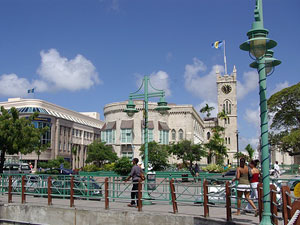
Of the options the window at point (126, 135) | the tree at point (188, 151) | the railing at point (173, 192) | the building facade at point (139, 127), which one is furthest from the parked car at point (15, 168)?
the window at point (126, 135)

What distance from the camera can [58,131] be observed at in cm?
7406

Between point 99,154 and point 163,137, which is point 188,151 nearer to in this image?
point 163,137

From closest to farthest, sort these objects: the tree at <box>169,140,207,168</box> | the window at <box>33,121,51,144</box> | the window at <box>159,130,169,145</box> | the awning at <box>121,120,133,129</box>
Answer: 1. the tree at <box>169,140,207,168</box>
2. the window at <box>159,130,169,145</box>
3. the awning at <box>121,120,133,129</box>
4. the window at <box>33,121,51,144</box>

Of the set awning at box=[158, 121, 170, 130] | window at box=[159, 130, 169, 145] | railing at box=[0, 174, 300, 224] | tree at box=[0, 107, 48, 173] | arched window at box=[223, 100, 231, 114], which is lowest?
railing at box=[0, 174, 300, 224]

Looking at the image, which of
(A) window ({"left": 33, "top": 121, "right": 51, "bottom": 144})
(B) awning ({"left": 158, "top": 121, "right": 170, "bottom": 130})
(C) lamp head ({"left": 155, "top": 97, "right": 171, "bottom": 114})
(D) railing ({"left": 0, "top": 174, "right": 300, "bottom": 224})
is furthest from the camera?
(A) window ({"left": 33, "top": 121, "right": 51, "bottom": 144})

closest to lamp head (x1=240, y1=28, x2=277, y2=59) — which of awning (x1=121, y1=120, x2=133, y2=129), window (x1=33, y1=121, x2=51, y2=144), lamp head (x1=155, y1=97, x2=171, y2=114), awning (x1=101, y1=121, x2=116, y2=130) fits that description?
lamp head (x1=155, y1=97, x2=171, y2=114)

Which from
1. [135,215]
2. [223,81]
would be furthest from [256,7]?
[223,81]

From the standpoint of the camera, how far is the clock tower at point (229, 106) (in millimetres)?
93562

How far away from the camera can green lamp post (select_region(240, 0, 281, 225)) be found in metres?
7.25

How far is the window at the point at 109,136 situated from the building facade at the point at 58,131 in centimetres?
1074

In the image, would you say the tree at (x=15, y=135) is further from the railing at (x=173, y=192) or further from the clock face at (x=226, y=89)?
the clock face at (x=226, y=89)

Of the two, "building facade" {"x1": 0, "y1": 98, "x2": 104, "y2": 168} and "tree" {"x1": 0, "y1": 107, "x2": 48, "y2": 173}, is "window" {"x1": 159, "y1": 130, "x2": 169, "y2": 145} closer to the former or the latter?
"building facade" {"x1": 0, "y1": 98, "x2": 104, "y2": 168}

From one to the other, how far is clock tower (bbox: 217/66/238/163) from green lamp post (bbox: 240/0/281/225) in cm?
8760

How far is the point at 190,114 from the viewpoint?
228ft
